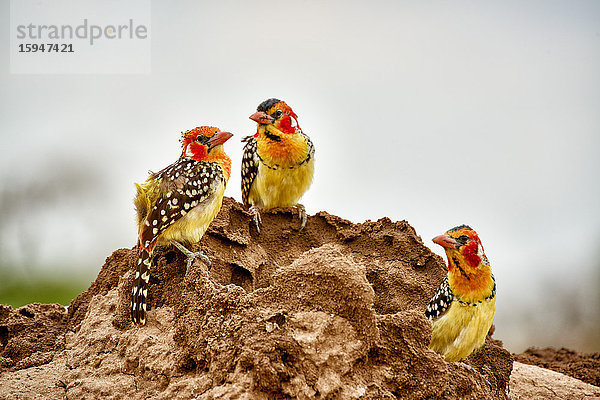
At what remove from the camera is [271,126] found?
21.4 feet

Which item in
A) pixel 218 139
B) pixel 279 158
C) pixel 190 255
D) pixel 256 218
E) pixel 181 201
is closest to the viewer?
pixel 190 255

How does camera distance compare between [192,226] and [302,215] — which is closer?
[192,226]

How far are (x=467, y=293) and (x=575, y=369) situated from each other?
3037 millimetres

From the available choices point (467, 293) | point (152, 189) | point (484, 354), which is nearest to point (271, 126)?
point (152, 189)

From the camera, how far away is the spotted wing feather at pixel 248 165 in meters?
6.79

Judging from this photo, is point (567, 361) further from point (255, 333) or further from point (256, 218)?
point (255, 333)

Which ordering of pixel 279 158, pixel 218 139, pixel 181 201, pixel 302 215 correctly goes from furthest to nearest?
pixel 279 158, pixel 302 215, pixel 218 139, pixel 181 201

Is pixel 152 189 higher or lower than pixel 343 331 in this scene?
higher

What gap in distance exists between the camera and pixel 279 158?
656 cm

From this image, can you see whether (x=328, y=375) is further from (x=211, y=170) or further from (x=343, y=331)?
(x=211, y=170)

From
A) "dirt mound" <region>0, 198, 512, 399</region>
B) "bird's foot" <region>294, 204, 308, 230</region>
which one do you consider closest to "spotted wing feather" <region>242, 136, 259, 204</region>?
"bird's foot" <region>294, 204, 308, 230</region>

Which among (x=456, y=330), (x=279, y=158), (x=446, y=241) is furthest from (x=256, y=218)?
(x=456, y=330)

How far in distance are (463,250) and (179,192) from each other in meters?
2.46

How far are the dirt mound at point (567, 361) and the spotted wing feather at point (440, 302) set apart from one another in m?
2.91
